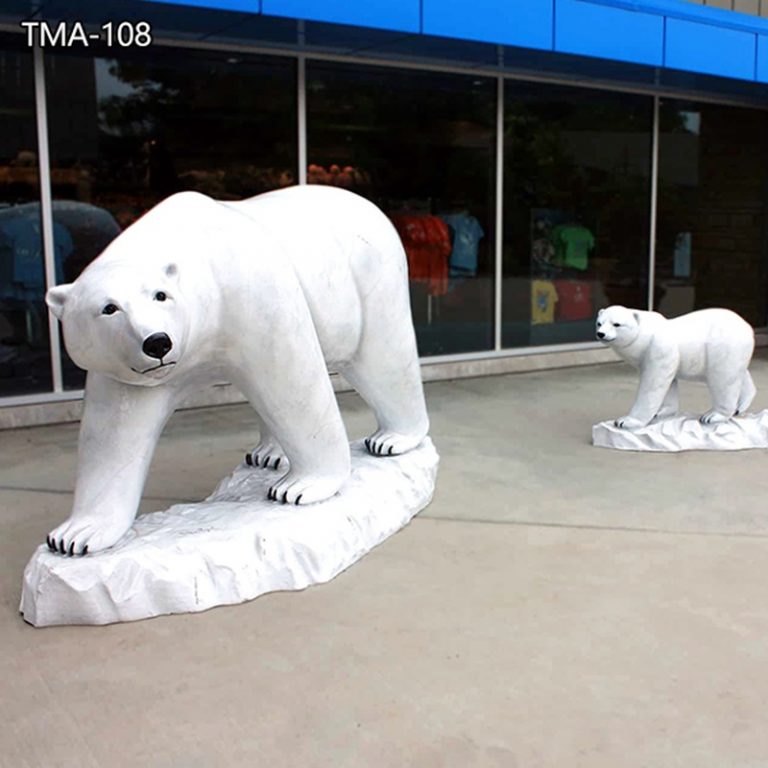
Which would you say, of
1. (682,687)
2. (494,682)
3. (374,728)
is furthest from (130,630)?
(682,687)

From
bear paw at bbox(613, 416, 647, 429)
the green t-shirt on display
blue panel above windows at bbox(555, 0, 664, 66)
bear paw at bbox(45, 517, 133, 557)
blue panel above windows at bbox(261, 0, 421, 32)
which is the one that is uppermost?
blue panel above windows at bbox(555, 0, 664, 66)

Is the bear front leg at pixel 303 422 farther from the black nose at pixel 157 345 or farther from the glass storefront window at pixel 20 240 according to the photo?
the glass storefront window at pixel 20 240

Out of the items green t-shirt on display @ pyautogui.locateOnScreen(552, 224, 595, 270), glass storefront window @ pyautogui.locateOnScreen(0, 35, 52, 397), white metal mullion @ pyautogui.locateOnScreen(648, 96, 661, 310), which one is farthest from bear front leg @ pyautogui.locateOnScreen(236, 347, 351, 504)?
white metal mullion @ pyautogui.locateOnScreen(648, 96, 661, 310)

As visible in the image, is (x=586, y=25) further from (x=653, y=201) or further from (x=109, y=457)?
(x=109, y=457)

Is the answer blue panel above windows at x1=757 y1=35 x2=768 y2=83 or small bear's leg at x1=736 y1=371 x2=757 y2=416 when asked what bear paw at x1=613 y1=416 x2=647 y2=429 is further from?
blue panel above windows at x1=757 y1=35 x2=768 y2=83

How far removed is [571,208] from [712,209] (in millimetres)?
2132

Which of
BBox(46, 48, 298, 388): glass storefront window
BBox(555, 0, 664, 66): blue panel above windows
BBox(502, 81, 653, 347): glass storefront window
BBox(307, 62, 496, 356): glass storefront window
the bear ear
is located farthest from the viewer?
BBox(502, 81, 653, 347): glass storefront window

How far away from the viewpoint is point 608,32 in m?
7.17

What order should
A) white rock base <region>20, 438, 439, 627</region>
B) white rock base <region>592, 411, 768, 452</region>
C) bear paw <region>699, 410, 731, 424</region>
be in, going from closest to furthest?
1. white rock base <region>20, 438, 439, 627</region>
2. white rock base <region>592, 411, 768, 452</region>
3. bear paw <region>699, 410, 731, 424</region>

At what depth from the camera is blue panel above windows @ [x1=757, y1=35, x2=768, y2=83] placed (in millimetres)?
8219

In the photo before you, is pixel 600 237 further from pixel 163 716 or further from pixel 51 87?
pixel 163 716

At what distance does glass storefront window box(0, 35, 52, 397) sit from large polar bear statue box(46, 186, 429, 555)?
2976mm

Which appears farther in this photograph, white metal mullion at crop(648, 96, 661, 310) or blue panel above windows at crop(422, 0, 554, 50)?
white metal mullion at crop(648, 96, 661, 310)

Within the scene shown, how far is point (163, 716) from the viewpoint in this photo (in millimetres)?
2500
